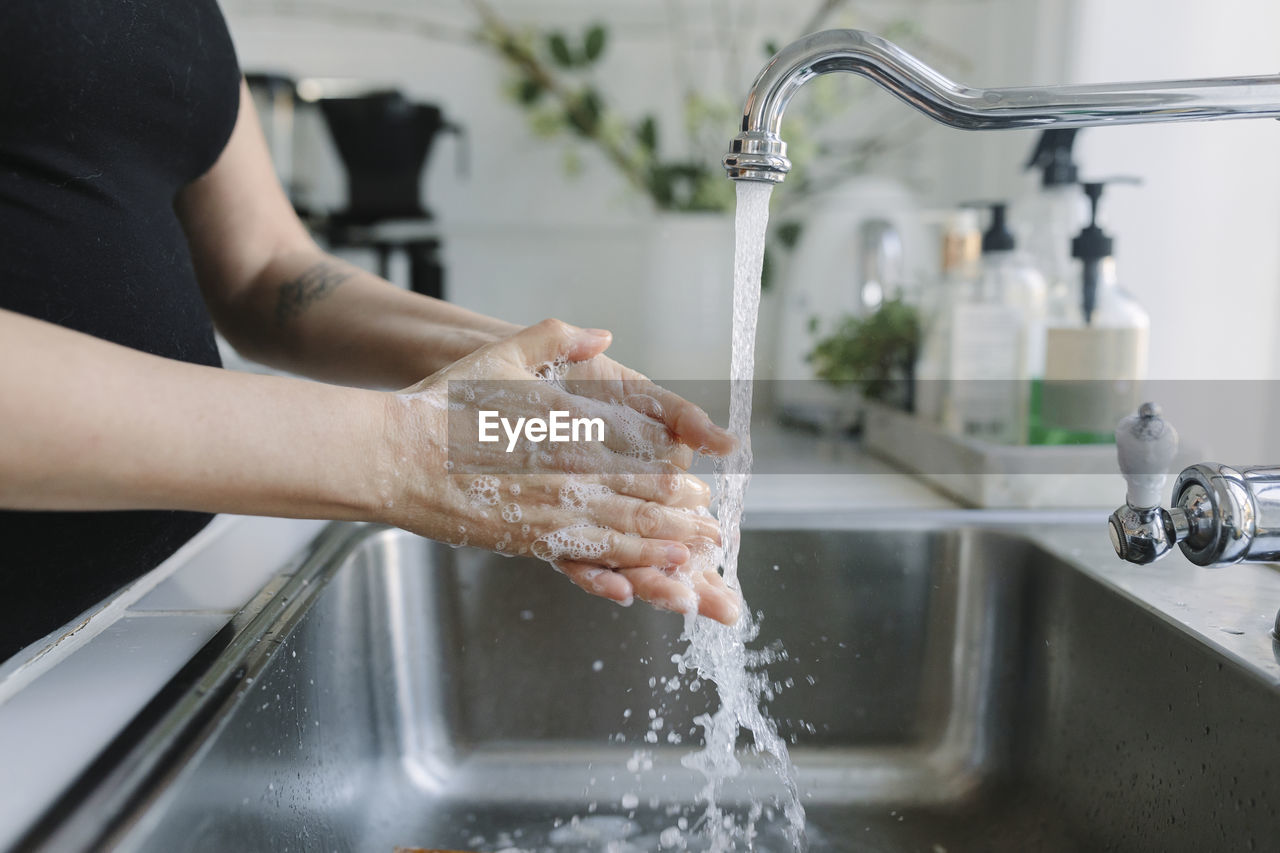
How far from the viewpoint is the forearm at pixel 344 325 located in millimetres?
604

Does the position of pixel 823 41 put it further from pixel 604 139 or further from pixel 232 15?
pixel 232 15

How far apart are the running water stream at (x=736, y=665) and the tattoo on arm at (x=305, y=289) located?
0.95 ft

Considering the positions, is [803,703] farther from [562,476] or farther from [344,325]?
[344,325]

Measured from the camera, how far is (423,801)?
0.60 meters

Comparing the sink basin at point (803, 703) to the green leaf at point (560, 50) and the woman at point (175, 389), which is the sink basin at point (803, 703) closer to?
the woman at point (175, 389)

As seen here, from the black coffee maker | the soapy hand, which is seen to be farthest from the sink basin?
the black coffee maker

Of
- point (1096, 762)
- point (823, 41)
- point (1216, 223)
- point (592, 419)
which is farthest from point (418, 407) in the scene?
point (1216, 223)

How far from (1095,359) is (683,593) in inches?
18.3

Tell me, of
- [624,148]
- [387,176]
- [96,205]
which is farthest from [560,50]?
[96,205]

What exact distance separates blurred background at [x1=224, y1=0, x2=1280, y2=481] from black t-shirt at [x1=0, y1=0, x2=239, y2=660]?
2.40 feet

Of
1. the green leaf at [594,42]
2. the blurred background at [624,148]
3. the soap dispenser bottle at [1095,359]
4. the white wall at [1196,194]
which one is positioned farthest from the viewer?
the green leaf at [594,42]

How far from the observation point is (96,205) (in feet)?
1.60

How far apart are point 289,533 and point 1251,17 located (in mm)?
955

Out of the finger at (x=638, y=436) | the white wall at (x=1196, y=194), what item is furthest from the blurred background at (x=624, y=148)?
the finger at (x=638, y=436)
